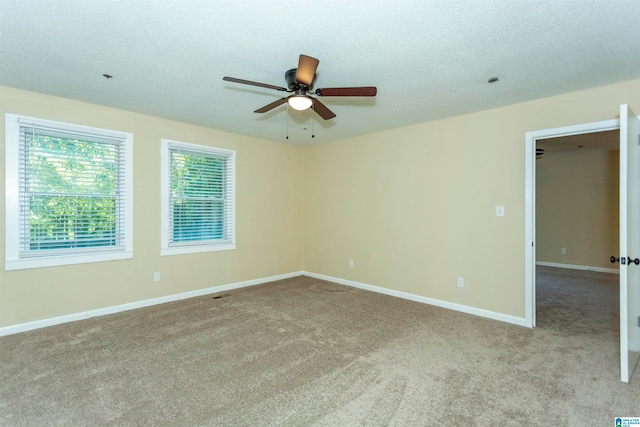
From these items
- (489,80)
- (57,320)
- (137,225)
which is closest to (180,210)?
(137,225)

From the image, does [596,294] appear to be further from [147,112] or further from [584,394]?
[147,112]

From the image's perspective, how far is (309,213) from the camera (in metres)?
5.91

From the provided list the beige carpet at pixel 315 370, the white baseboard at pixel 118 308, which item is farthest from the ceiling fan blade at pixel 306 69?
the white baseboard at pixel 118 308

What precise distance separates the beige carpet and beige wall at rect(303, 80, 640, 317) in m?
0.60

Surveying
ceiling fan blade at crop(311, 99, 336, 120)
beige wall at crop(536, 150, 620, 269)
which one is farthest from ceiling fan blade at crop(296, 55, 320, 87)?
beige wall at crop(536, 150, 620, 269)

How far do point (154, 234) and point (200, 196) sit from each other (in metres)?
0.85

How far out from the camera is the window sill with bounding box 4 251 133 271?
10.4 feet

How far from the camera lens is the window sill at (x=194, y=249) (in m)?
4.25

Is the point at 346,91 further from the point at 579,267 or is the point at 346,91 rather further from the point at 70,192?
the point at 579,267

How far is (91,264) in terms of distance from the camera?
3.65m

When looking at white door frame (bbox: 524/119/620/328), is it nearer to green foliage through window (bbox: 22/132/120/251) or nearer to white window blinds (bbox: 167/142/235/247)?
white window blinds (bbox: 167/142/235/247)

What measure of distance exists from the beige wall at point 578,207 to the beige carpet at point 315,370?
10.7ft

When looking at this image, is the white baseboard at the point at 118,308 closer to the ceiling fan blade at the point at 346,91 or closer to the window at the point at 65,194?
the window at the point at 65,194

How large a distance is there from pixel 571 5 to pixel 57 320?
5.29 metres
